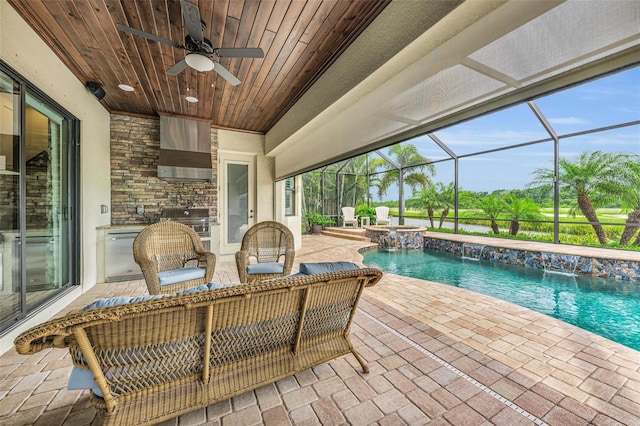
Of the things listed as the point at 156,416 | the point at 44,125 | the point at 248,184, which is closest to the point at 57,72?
the point at 44,125

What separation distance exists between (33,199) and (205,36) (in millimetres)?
2380

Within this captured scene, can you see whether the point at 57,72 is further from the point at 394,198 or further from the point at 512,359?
the point at 394,198

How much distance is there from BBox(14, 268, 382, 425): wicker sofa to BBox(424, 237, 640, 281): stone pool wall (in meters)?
5.46

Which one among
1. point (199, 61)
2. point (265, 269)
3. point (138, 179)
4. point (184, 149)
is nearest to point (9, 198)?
point (199, 61)

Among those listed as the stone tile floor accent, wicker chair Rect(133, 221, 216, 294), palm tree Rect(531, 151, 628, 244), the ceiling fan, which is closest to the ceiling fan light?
the ceiling fan

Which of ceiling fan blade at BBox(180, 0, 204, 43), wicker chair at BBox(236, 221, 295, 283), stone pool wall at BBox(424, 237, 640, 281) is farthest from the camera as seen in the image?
stone pool wall at BBox(424, 237, 640, 281)

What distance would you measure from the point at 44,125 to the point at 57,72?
2.09 feet

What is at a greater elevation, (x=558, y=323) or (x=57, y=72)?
(x=57, y=72)

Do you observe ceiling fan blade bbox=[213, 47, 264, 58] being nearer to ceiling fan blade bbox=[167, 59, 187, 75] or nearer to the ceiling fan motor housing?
the ceiling fan motor housing

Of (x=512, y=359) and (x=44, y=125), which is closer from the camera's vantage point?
(x=512, y=359)

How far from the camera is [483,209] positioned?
777cm

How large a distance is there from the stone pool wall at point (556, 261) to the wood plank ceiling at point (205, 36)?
18.3 feet

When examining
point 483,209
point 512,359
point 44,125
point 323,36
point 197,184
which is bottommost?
point 512,359

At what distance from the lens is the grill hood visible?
459 cm
